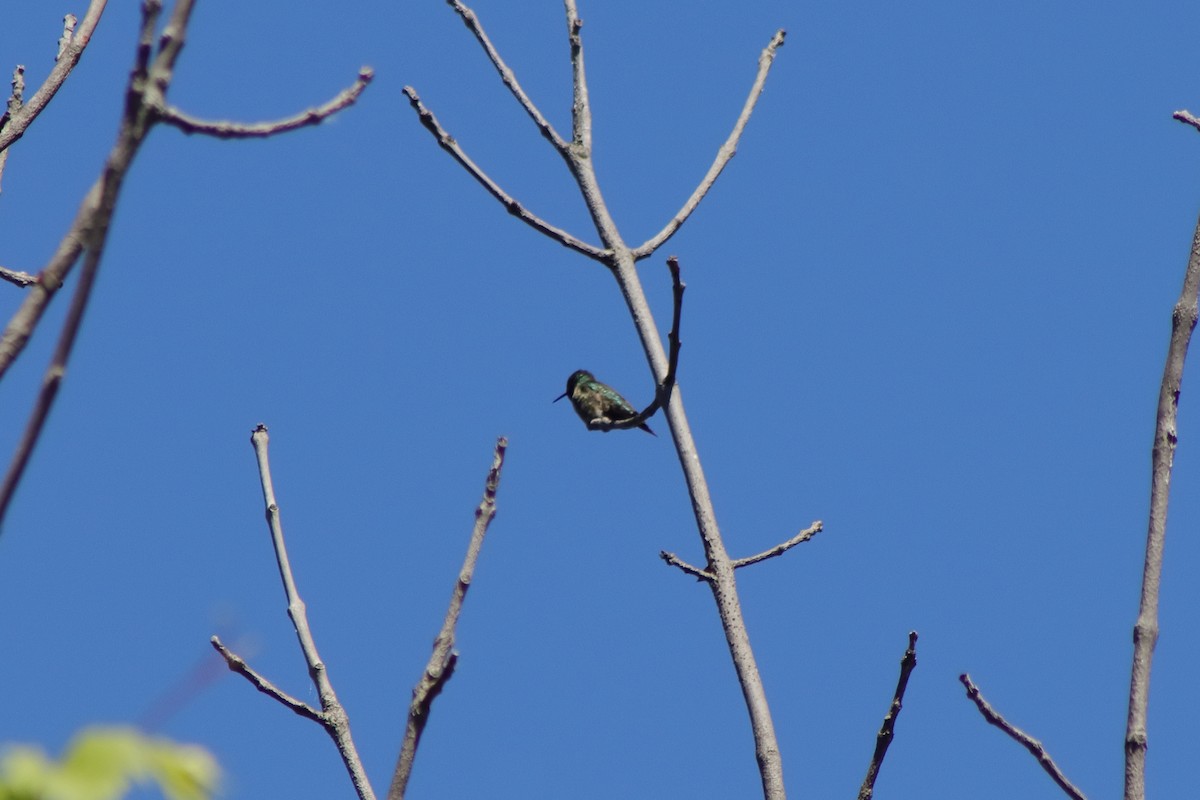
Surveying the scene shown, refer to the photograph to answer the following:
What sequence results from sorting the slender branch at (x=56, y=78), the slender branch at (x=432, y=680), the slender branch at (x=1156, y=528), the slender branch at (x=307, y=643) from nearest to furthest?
the slender branch at (x=432, y=680) → the slender branch at (x=1156, y=528) → the slender branch at (x=307, y=643) → the slender branch at (x=56, y=78)

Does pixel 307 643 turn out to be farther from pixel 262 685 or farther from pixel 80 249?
pixel 80 249

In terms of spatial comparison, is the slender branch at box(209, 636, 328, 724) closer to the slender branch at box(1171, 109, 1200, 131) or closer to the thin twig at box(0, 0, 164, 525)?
the thin twig at box(0, 0, 164, 525)

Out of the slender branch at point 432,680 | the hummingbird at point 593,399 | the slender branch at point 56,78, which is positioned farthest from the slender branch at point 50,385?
the hummingbird at point 593,399

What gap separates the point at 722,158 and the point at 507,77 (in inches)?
34.7

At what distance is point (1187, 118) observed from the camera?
3961mm

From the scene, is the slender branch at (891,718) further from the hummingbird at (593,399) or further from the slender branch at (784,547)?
the hummingbird at (593,399)

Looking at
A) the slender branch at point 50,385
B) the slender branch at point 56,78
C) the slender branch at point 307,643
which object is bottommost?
the slender branch at point 50,385

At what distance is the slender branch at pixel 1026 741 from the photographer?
11.3ft

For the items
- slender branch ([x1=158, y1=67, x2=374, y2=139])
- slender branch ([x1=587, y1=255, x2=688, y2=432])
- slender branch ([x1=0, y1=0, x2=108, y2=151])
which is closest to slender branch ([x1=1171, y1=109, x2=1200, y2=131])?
slender branch ([x1=587, y1=255, x2=688, y2=432])

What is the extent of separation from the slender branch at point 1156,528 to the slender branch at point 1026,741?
282 millimetres

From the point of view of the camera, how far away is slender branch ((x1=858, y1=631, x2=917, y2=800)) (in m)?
3.46

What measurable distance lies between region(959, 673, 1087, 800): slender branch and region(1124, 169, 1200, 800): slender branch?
0.28m

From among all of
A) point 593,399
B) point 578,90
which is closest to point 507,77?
point 578,90

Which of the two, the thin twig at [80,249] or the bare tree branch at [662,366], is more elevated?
the bare tree branch at [662,366]
